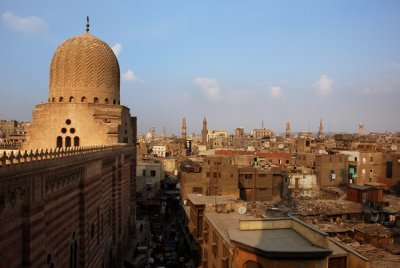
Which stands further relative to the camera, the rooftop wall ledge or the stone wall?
the stone wall

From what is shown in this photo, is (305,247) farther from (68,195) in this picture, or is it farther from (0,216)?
(0,216)

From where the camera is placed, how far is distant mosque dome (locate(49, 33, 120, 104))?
24.6 m

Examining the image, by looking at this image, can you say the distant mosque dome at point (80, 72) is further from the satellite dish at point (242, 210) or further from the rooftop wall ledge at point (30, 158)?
the satellite dish at point (242, 210)

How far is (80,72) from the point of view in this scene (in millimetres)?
24812

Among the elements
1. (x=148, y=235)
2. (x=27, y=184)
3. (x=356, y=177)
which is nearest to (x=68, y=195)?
(x=27, y=184)

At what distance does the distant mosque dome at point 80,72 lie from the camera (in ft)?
80.8

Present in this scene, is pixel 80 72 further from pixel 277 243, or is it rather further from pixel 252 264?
pixel 252 264

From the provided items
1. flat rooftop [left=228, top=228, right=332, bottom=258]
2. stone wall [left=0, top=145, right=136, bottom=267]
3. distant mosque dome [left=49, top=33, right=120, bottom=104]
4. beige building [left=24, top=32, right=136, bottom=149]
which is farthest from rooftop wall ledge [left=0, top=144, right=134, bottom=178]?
distant mosque dome [left=49, top=33, right=120, bottom=104]

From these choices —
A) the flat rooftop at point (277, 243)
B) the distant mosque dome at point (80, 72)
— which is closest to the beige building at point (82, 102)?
the distant mosque dome at point (80, 72)

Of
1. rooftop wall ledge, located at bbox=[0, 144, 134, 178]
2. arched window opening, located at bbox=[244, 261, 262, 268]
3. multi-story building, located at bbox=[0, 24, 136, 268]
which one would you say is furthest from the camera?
arched window opening, located at bbox=[244, 261, 262, 268]

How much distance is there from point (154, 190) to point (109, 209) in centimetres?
2451

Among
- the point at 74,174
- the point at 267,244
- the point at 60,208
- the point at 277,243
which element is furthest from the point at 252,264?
the point at 74,174

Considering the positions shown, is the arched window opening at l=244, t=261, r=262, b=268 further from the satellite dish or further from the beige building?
the beige building

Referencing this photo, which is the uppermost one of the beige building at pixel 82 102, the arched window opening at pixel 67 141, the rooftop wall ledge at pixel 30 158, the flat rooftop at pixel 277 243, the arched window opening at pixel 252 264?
the beige building at pixel 82 102
